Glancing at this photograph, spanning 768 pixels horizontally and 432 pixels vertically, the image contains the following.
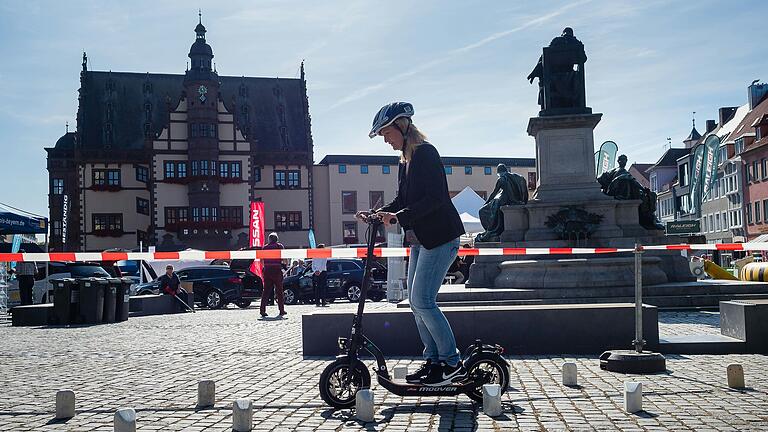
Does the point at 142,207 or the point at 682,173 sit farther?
the point at 682,173

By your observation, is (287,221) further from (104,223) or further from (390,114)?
(390,114)

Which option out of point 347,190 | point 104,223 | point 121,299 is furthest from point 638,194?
point 104,223

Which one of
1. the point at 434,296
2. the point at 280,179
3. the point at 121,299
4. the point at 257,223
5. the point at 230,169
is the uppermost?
the point at 230,169

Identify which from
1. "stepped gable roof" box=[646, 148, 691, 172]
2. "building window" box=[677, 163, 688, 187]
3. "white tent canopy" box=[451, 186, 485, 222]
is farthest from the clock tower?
"stepped gable roof" box=[646, 148, 691, 172]

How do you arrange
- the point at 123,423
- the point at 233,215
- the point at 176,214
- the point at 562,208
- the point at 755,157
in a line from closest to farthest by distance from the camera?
the point at 123,423, the point at 562,208, the point at 755,157, the point at 176,214, the point at 233,215

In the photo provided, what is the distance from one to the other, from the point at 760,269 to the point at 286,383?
16.8 metres

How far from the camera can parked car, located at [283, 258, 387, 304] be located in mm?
28641

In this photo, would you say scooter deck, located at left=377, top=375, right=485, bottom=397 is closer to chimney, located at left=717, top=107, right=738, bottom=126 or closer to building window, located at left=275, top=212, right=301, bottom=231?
building window, located at left=275, top=212, right=301, bottom=231

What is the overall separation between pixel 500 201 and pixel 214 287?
1273 cm

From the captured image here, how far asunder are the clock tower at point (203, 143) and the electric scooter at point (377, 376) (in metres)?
63.5

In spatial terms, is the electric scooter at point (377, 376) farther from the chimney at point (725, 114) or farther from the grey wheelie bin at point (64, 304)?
the chimney at point (725, 114)

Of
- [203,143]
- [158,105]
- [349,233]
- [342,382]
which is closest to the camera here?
[342,382]

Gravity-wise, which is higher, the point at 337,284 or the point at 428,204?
the point at 428,204

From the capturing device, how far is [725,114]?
258ft
